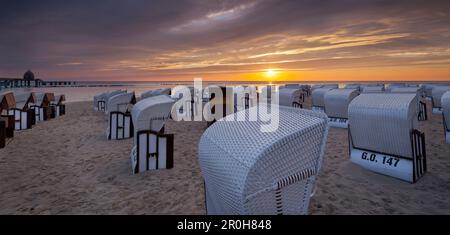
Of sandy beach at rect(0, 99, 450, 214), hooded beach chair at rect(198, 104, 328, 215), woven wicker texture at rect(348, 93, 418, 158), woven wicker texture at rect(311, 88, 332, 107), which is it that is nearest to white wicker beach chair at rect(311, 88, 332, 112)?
woven wicker texture at rect(311, 88, 332, 107)

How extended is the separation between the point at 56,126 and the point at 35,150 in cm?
660

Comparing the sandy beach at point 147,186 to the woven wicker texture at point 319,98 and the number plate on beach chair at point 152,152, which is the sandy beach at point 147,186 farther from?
the woven wicker texture at point 319,98

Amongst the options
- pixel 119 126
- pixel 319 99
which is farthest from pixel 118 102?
pixel 319 99

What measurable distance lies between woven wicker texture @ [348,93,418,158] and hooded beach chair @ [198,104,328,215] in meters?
4.47

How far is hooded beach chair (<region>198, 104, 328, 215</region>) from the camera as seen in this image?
2.58 meters

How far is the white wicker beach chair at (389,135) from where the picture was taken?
6258 mm

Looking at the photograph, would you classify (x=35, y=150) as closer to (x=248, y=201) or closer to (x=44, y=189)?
(x=44, y=189)

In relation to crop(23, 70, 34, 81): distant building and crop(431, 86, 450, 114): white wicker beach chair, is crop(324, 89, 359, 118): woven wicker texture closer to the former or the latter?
crop(431, 86, 450, 114): white wicker beach chair

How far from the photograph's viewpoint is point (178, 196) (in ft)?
18.5

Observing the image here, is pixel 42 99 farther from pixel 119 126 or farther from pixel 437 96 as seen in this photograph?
pixel 437 96

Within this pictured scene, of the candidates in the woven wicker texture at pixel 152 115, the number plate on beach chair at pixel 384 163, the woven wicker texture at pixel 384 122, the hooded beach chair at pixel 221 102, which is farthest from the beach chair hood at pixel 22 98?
the number plate on beach chair at pixel 384 163

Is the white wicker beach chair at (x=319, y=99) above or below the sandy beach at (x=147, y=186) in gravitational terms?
above

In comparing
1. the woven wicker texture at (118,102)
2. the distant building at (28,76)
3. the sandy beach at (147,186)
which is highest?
the distant building at (28,76)

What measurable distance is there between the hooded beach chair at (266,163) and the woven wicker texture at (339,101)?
11.7 meters
